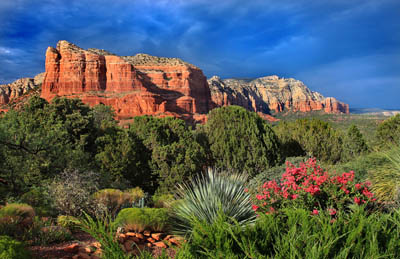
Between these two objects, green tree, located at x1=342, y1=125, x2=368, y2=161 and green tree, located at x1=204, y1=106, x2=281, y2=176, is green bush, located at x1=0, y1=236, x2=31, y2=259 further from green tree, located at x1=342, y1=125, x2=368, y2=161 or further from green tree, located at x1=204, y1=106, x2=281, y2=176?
green tree, located at x1=342, y1=125, x2=368, y2=161

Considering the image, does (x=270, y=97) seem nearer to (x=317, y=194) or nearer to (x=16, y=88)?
(x=16, y=88)

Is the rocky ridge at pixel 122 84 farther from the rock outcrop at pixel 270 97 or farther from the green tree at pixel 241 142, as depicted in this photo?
the green tree at pixel 241 142

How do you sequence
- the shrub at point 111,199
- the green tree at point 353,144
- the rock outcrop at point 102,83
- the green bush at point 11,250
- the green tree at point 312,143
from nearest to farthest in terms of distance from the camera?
1. the green bush at point 11,250
2. the shrub at point 111,199
3. the green tree at point 312,143
4. the green tree at point 353,144
5. the rock outcrop at point 102,83

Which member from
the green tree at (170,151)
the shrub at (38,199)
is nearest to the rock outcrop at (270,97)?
the green tree at (170,151)

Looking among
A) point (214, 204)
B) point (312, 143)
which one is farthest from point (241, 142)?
point (214, 204)

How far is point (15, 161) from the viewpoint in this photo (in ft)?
28.8

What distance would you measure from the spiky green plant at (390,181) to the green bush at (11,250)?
7050mm

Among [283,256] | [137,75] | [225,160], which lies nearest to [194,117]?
[137,75]

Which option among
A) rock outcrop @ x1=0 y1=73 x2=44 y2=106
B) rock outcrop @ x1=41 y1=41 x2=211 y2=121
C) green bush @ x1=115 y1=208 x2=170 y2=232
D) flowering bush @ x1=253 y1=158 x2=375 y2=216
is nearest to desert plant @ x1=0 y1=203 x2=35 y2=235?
green bush @ x1=115 y1=208 x2=170 y2=232

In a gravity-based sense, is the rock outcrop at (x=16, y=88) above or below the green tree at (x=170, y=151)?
above

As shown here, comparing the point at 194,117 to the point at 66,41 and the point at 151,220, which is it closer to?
the point at 66,41

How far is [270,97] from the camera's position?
595 feet

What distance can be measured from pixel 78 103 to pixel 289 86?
18966 centimetres

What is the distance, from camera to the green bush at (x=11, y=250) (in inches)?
138
